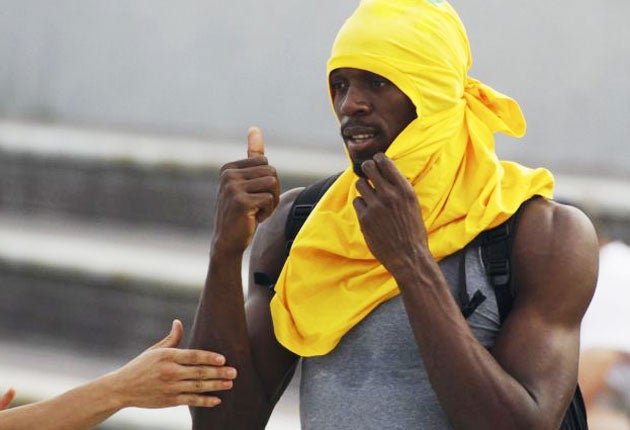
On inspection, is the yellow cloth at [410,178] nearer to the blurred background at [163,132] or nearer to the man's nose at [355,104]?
the man's nose at [355,104]

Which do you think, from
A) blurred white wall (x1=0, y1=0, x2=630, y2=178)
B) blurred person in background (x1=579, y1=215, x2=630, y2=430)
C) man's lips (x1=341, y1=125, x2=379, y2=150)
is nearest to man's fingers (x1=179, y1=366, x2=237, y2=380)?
man's lips (x1=341, y1=125, x2=379, y2=150)

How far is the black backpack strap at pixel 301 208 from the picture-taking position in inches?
93.6

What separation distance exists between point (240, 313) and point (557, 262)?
0.60 meters

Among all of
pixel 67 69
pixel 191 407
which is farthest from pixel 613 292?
pixel 67 69

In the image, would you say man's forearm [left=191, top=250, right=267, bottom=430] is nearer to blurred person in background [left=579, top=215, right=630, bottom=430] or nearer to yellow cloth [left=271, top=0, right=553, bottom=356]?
yellow cloth [left=271, top=0, right=553, bottom=356]

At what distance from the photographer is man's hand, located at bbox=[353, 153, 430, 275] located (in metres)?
2.04

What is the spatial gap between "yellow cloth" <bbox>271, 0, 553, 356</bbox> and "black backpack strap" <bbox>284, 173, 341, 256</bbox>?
2.9 inches

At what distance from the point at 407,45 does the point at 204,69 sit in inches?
151

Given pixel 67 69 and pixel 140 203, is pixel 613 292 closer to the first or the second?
pixel 140 203

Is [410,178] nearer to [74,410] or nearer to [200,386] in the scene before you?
[200,386]

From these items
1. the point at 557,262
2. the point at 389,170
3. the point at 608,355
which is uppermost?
the point at 389,170

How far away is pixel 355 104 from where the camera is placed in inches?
87.4

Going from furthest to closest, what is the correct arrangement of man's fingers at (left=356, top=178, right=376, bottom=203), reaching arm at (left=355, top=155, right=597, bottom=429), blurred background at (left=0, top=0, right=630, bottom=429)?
blurred background at (left=0, top=0, right=630, bottom=429)
man's fingers at (left=356, top=178, right=376, bottom=203)
reaching arm at (left=355, top=155, right=597, bottom=429)

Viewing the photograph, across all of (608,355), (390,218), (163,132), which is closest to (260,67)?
(163,132)
